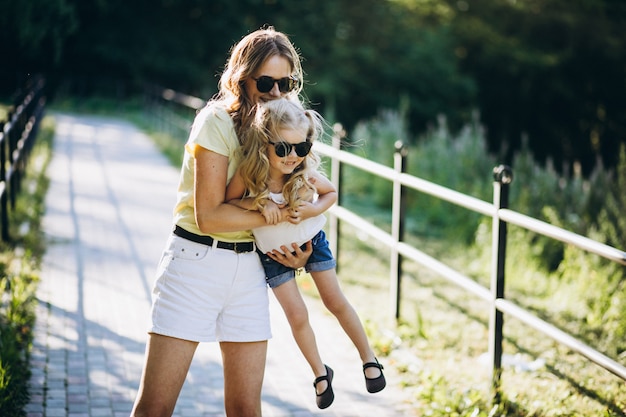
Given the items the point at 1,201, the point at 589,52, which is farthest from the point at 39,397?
the point at 589,52

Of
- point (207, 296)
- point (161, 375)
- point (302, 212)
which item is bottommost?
point (161, 375)

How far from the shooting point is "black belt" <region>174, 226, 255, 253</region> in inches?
119

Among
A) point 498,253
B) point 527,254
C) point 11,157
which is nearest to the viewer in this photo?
point 498,253

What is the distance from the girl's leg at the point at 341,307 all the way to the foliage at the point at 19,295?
1.70 metres

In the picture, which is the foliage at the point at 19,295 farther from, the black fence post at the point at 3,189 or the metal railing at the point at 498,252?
the metal railing at the point at 498,252

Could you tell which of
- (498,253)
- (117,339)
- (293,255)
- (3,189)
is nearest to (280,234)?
(293,255)

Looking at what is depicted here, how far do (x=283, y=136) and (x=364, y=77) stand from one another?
33.0 m

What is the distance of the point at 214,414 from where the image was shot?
14.2 feet

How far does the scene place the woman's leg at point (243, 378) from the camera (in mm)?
3027

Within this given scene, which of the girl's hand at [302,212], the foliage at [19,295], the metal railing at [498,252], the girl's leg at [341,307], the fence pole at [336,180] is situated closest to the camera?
the girl's hand at [302,212]

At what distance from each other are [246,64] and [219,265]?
29.1 inches

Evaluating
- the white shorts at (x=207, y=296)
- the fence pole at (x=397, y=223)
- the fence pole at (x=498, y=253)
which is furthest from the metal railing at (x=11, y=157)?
the white shorts at (x=207, y=296)

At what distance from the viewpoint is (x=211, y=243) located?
3.01 metres

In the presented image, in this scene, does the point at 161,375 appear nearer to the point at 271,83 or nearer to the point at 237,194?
the point at 237,194
